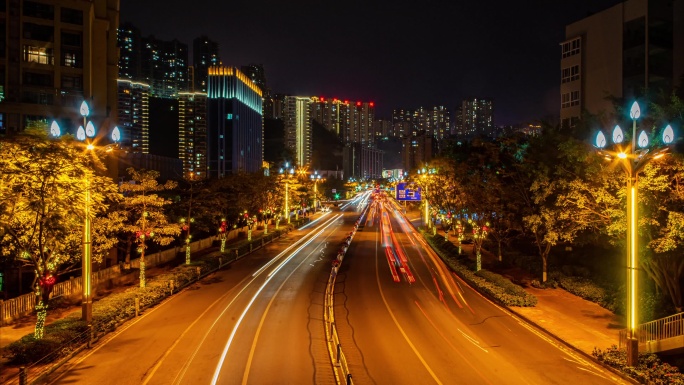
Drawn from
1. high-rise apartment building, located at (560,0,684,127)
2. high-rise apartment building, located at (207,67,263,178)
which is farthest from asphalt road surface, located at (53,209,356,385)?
high-rise apartment building, located at (207,67,263,178)

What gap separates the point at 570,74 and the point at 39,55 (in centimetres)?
5115

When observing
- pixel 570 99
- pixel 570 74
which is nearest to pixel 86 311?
pixel 570 99

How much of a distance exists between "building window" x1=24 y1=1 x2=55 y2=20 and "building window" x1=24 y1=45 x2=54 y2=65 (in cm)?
291

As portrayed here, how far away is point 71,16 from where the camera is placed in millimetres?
45312

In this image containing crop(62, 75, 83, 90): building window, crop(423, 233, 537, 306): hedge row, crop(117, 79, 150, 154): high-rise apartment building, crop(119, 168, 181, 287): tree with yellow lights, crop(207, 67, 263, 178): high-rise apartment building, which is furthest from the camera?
crop(117, 79, 150, 154): high-rise apartment building

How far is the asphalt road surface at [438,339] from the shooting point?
15594mm

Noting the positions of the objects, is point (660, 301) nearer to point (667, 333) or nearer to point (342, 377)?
point (667, 333)

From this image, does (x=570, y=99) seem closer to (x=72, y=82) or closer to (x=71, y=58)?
(x=72, y=82)

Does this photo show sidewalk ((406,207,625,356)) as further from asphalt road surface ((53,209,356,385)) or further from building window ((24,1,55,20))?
building window ((24,1,55,20))

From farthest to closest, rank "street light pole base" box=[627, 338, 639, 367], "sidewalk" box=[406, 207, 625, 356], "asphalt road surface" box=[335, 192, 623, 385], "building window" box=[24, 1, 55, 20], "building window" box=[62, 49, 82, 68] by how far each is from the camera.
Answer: "building window" box=[62, 49, 82, 68]
"building window" box=[24, 1, 55, 20]
"sidewalk" box=[406, 207, 625, 356]
"street light pole base" box=[627, 338, 639, 367]
"asphalt road surface" box=[335, 192, 623, 385]

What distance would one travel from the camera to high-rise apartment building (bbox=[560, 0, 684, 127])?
44.6m

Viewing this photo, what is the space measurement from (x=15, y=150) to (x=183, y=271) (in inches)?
661

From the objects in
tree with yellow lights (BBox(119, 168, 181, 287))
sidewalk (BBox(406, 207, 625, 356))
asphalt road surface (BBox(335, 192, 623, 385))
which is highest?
tree with yellow lights (BBox(119, 168, 181, 287))

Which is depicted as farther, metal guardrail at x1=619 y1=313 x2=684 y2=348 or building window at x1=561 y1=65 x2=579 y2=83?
building window at x1=561 y1=65 x2=579 y2=83
